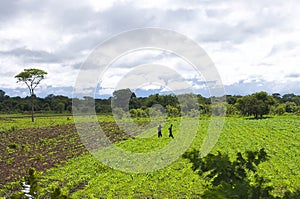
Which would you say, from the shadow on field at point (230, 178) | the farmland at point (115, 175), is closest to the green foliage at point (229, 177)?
the shadow on field at point (230, 178)

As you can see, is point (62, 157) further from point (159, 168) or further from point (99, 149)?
point (159, 168)

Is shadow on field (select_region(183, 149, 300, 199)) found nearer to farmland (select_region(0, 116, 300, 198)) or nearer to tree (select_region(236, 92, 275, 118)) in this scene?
farmland (select_region(0, 116, 300, 198))

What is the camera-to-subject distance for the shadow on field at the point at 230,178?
1869 mm

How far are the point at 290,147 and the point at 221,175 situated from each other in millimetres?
16492

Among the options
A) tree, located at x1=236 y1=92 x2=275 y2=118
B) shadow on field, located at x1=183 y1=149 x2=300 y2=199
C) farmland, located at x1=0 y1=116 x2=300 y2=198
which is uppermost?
tree, located at x1=236 y1=92 x2=275 y2=118

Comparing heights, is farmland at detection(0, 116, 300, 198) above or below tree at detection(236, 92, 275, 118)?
below

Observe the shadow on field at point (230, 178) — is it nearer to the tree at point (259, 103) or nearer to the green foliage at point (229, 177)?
the green foliage at point (229, 177)

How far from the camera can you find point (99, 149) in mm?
19375

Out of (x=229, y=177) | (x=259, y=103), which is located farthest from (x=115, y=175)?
(x=259, y=103)

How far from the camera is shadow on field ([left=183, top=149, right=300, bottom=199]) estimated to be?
6.13ft

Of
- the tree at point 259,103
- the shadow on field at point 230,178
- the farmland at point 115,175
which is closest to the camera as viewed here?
the shadow on field at point 230,178

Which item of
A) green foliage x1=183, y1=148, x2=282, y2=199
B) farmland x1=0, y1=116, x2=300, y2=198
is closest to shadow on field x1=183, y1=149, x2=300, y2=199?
green foliage x1=183, y1=148, x2=282, y2=199

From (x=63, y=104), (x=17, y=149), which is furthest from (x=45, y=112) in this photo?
(x=17, y=149)

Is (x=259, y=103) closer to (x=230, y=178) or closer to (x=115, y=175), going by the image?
(x=115, y=175)
